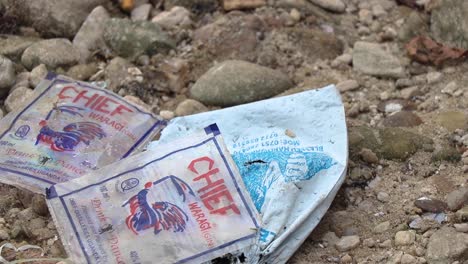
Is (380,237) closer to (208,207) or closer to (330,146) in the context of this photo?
(330,146)

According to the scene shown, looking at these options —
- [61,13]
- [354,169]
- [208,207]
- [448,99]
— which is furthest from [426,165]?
[61,13]

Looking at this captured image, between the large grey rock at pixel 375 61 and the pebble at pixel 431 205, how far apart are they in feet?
2.16

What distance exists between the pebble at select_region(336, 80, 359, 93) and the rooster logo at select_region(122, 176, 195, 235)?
2.49ft

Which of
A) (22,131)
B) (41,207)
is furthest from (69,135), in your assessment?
(41,207)

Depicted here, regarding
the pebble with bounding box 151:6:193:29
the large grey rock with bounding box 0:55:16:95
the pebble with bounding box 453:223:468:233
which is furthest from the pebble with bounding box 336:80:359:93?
the large grey rock with bounding box 0:55:16:95

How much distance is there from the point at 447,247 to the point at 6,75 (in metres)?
1.51

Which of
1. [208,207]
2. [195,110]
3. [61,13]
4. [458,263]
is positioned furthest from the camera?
[61,13]

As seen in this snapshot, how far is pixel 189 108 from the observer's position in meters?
2.49

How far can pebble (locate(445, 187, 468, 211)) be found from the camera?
6.68 feet

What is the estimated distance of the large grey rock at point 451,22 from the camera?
2.65 metres

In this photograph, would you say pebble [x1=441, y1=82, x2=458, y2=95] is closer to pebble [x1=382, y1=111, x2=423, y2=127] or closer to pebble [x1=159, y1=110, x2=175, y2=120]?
pebble [x1=382, y1=111, x2=423, y2=127]

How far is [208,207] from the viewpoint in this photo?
199 cm

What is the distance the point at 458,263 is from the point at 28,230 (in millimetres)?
1104

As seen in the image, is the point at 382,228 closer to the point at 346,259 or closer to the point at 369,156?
Result: the point at 346,259
